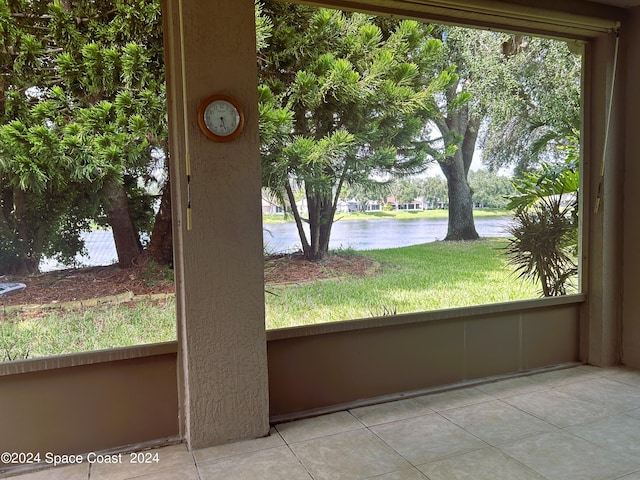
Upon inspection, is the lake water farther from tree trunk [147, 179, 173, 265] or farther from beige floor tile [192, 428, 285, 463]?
beige floor tile [192, 428, 285, 463]

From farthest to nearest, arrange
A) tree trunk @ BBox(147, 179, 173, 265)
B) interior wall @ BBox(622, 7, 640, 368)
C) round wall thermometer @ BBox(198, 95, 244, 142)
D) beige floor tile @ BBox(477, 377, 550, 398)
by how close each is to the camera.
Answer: interior wall @ BBox(622, 7, 640, 368), beige floor tile @ BBox(477, 377, 550, 398), tree trunk @ BBox(147, 179, 173, 265), round wall thermometer @ BBox(198, 95, 244, 142)

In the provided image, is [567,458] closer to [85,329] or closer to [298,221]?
[298,221]

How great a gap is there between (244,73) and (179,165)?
0.57 m

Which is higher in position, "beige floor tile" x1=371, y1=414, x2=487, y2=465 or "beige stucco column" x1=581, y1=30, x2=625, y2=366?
"beige stucco column" x1=581, y1=30, x2=625, y2=366

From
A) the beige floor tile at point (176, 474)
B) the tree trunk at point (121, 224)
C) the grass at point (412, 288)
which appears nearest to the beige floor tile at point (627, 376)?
the grass at point (412, 288)

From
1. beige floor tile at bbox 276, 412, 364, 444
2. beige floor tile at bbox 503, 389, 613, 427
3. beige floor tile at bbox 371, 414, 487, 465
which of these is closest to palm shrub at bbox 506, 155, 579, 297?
beige floor tile at bbox 503, 389, 613, 427

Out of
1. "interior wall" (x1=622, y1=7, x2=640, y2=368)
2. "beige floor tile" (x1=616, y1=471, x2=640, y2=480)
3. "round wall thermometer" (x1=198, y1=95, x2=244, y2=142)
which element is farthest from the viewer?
"interior wall" (x1=622, y1=7, x2=640, y2=368)

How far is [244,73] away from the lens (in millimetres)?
2258

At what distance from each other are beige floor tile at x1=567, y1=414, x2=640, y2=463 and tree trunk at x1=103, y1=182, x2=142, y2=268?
97.6 inches

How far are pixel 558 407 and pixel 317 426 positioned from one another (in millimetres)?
1435

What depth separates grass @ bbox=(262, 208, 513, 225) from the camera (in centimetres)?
260

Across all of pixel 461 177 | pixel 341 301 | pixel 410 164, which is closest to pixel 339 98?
pixel 410 164

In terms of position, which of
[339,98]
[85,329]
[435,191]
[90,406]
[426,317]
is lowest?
[90,406]

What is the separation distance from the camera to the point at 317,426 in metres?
2.47
